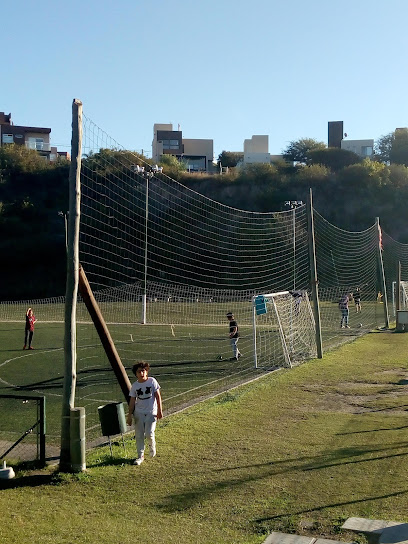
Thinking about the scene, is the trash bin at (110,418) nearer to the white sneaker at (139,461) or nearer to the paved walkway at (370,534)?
the white sneaker at (139,461)

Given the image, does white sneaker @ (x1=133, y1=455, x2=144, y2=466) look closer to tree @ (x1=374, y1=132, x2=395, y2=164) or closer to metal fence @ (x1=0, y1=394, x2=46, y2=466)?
metal fence @ (x1=0, y1=394, x2=46, y2=466)

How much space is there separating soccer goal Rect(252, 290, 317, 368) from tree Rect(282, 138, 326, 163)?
7245cm

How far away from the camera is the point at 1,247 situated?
60.2 meters

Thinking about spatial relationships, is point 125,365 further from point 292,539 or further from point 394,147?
point 394,147

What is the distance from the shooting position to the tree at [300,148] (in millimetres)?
95131

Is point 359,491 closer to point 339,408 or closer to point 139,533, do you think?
point 139,533

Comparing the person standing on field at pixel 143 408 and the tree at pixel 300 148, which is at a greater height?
the tree at pixel 300 148

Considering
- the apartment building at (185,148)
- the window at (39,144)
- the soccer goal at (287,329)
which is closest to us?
the soccer goal at (287,329)

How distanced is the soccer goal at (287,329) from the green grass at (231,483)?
7587 mm

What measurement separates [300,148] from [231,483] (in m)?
91.0

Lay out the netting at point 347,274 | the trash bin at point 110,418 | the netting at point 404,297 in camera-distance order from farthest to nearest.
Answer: the netting at point 347,274 → the netting at point 404,297 → the trash bin at point 110,418

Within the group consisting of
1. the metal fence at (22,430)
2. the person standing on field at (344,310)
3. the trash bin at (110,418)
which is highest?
the person standing on field at (344,310)

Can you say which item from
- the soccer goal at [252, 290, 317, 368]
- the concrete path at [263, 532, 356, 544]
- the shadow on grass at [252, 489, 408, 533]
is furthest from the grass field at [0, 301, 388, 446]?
the concrete path at [263, 532, 356, 544]

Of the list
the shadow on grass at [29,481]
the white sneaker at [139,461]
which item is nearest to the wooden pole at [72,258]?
the shadow on grass at [29,481]
